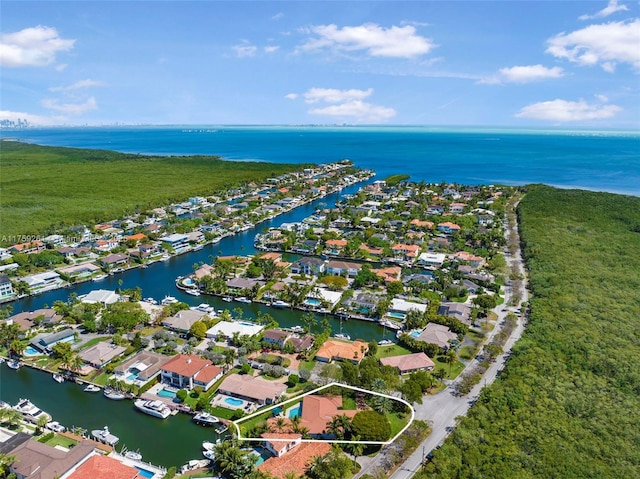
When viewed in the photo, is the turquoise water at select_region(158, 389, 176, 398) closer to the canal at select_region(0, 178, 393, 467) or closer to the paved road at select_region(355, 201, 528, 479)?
the canal at select_region(0, 178, 393, 467)

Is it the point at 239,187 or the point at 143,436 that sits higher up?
the point at 239,187

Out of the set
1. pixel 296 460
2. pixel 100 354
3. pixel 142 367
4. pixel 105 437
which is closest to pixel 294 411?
pixel 296 460

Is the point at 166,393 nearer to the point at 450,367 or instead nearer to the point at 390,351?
the point at 390,351

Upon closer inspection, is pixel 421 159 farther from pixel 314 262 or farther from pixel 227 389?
pixel 227 389

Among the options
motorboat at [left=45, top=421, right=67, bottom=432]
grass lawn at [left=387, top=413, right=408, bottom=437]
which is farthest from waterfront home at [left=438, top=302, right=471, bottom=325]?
motorboat at [left=45, top=421, right=67, bottom=432]

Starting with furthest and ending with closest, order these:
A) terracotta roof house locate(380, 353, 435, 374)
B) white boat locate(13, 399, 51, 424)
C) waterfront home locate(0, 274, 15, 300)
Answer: waterfront home locate(0, 274, 15, 300) → terracotta roof house locate(380, 353, 435, 374) → white boat locate(13, 399, 51, 424)

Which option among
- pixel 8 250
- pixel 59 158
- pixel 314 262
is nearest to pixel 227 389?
pixel 314 262
